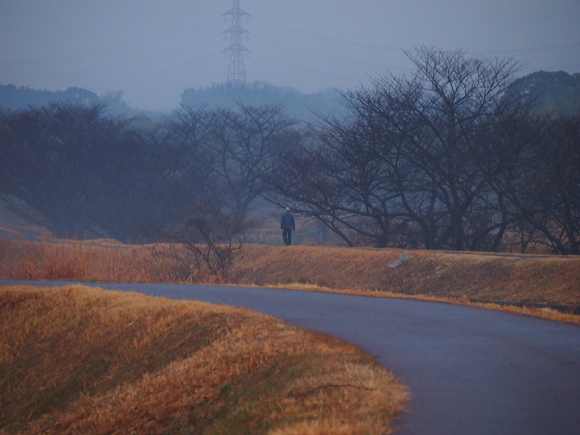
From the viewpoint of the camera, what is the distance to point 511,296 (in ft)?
62.8

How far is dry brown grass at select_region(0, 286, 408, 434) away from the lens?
20.6 feet

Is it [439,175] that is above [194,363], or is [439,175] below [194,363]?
above

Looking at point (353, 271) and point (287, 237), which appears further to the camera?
point (287, 237)

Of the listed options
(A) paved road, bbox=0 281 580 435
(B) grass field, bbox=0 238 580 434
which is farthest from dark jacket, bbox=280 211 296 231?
(A) paved road, bbox=0 281 580 435

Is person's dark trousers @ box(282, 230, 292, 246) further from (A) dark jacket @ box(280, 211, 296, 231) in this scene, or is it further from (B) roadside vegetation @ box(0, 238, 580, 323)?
(B) roadside vegetation @ box(0, 238, 580, 323)

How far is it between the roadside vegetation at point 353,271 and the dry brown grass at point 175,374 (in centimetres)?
581

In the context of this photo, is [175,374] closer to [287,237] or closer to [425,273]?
[425,273]

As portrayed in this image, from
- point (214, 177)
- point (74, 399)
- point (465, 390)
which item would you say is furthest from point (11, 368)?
point (214, 177)

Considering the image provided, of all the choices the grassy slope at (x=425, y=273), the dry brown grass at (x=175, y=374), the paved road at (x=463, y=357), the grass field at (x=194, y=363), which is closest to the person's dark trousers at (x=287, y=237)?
the grassy slope at (x=425, y=273)

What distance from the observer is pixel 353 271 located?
85.8ft

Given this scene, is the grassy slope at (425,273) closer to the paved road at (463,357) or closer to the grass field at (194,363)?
the grass field at (194,363)

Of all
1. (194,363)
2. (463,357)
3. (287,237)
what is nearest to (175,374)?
(194,363)

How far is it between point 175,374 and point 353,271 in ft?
58.6

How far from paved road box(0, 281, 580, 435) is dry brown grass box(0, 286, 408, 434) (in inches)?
16.2
